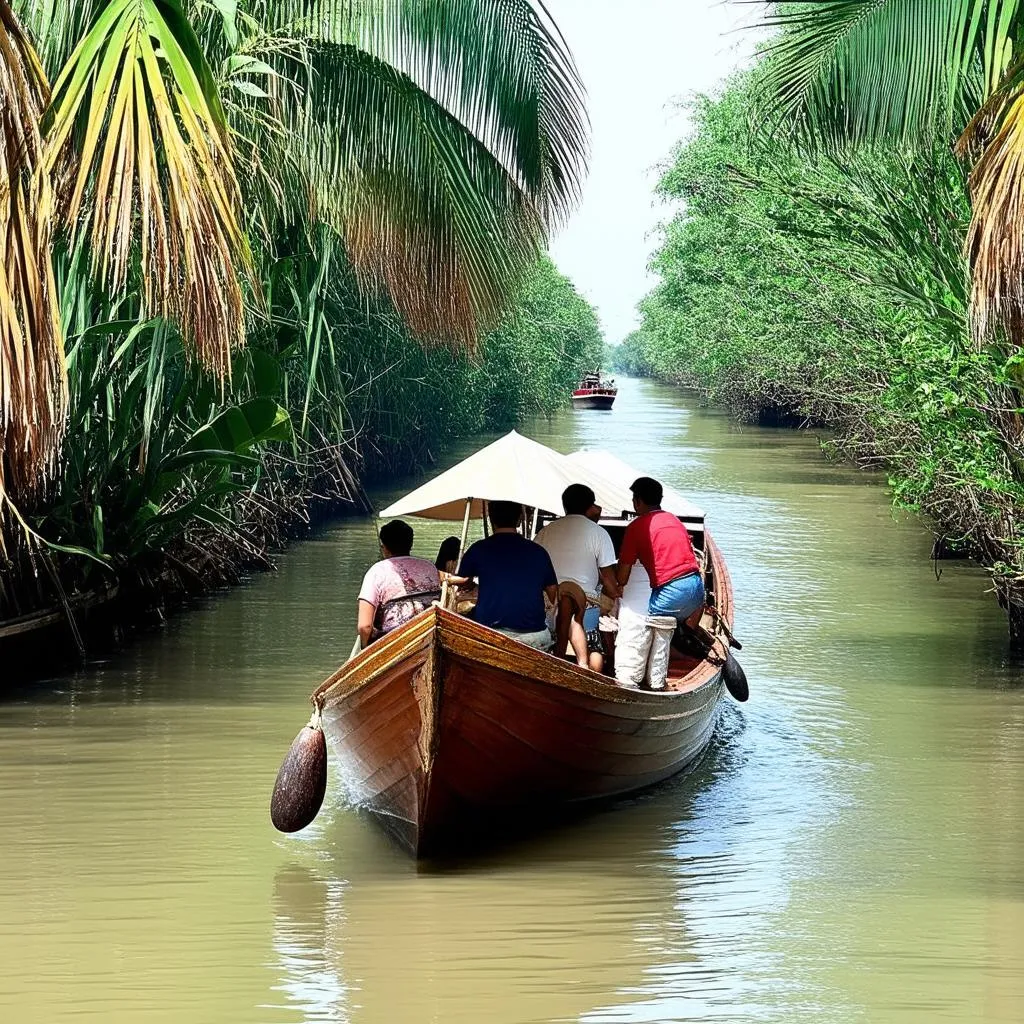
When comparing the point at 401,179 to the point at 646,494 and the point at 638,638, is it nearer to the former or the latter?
the point at 646,494

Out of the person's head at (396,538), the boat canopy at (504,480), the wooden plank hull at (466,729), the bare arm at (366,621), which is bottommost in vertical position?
the wooden plank hull at (466,729)

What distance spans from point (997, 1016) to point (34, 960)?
3.86 m

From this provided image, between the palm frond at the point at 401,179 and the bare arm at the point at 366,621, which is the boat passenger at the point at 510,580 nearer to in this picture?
the bare arm at the point at 366,621

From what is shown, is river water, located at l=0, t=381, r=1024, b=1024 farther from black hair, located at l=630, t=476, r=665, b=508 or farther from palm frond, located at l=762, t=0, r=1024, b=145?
palm frond, located at l=762, t=0, r=1024, b=145

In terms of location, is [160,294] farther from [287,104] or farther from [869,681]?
[869,681]

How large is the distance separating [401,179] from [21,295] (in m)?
7.47

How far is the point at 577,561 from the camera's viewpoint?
10.1 meters

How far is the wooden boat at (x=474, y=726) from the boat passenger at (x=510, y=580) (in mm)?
445

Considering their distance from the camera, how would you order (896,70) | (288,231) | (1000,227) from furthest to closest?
(288,231), (896,70), (1000,227)

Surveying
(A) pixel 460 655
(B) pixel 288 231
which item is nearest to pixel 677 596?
(A) pixel 460 655

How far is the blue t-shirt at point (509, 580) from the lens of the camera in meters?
9.05

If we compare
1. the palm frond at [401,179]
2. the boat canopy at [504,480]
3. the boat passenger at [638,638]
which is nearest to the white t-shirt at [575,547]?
the boat canopy at [504,480]

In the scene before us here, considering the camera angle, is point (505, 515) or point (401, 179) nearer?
point (505, 515)

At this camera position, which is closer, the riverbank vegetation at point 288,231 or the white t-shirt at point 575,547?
the white t-shirt at point 575,547
